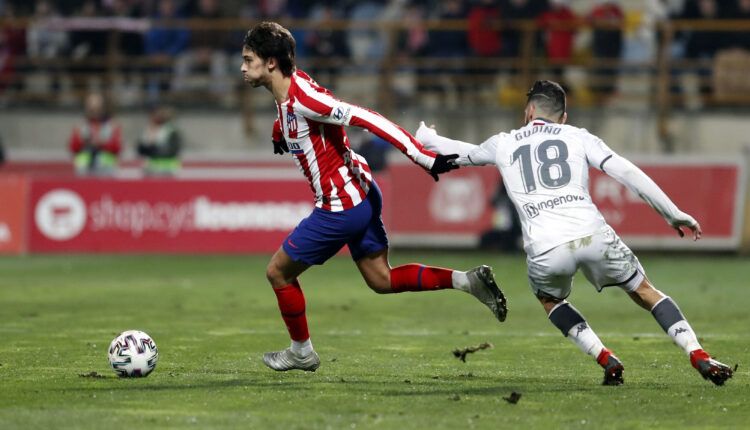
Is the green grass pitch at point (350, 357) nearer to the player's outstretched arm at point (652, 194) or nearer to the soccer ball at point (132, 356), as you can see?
the soccer ball at point (132, 356)

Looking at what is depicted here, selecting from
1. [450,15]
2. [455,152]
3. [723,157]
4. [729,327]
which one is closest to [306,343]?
[455,152]

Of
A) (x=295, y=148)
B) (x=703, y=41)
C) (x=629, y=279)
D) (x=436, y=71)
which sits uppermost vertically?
(x=703, y=41)

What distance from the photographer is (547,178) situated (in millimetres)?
8344

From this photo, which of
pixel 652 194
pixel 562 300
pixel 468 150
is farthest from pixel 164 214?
pixel 652 194

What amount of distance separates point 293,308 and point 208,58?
51.1 feet

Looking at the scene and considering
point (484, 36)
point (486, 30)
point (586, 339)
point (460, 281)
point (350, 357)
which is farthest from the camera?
point (484, 36)

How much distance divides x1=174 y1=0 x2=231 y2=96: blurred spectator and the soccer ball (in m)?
15.5

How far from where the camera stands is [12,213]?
20469mm

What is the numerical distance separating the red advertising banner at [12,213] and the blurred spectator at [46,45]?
172 inches

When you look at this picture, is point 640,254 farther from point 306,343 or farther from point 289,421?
point 289,421

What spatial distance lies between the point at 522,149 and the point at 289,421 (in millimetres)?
2444

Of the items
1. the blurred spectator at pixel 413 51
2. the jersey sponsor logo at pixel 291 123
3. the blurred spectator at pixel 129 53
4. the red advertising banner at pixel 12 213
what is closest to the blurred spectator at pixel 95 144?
the red advertising banner at pixel 12 213

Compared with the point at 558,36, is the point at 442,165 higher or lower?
lower

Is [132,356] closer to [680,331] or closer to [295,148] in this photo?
[295,148]
